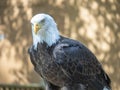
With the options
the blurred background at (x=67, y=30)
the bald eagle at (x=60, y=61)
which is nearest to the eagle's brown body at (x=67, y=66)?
the bald eagle at (x=60, y=61)

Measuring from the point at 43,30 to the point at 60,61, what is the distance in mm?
294

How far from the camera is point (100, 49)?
802cm

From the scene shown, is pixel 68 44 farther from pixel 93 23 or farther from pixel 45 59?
pixel 93 23

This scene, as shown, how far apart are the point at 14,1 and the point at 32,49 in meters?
4.55

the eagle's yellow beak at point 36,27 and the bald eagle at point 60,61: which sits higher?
the eagle's yellow beak at point 36,27

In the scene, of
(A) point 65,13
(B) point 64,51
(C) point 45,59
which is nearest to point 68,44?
(B) point 64,51

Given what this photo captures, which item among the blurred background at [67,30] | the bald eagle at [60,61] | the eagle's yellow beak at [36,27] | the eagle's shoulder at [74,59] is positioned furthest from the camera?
the blurred background at [67,30]

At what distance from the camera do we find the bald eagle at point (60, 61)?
11.7ft

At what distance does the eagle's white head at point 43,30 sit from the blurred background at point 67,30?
4.31 meters

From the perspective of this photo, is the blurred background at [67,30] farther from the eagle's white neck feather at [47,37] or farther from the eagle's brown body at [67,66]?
the eagle's white neck feather at [47,37]

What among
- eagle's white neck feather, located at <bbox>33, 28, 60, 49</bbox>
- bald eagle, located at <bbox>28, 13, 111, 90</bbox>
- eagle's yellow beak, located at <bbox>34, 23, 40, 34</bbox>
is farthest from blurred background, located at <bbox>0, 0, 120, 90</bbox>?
eagle's yellow beak, located at <bbox>34, 23, 40, 34</bbox>

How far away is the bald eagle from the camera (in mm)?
3566

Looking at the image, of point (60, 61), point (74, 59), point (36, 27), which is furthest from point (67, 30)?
point (36, 27)

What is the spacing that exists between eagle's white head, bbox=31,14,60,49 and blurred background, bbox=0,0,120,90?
4.31 metres
